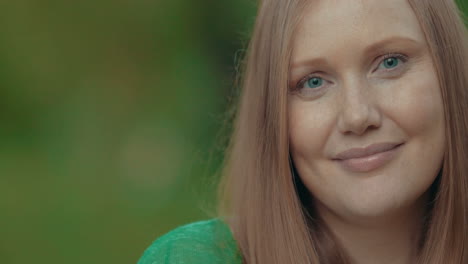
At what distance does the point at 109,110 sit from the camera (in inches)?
196

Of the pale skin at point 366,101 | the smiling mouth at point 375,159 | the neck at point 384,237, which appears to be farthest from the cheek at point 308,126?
the neck at point 384,237

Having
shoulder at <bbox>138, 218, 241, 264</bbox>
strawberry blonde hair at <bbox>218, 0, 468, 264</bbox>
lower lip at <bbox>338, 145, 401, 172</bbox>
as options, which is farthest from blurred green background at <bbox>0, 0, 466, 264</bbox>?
lower lip at <bbox>338, 145, 401, 172</bbox>

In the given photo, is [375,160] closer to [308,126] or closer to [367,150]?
[367,150]

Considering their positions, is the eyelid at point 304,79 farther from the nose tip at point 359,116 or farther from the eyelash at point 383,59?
the nose tip at point 359,116

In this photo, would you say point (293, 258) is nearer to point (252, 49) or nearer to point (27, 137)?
point (252, 49)

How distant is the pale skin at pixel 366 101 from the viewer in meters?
2.08

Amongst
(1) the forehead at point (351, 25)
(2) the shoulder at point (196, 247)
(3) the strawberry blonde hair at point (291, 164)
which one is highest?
(1) the forehead at point (351, 25)

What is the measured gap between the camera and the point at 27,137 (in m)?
4.89

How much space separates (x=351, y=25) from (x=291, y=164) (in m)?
0.42

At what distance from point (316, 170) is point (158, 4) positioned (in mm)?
3164

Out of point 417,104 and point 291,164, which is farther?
point 291,164

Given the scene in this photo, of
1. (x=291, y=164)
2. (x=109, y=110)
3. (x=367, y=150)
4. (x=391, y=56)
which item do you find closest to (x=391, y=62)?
(x=391, y=56)

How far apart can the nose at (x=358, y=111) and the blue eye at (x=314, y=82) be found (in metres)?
0.08

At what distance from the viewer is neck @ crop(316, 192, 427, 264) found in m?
2.26
